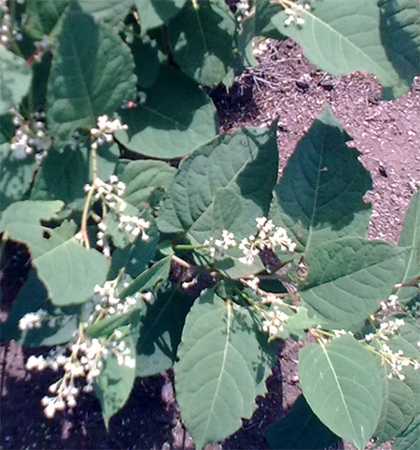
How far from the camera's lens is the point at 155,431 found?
1794mm

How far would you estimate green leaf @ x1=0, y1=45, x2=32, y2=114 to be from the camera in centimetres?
107

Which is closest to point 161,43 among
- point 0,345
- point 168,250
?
point 168,250

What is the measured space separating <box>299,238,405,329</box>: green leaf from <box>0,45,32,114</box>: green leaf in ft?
2.77

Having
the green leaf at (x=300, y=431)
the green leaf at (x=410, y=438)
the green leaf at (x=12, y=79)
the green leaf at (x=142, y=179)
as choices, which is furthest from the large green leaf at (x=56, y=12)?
the green leaf at (x=410, y=438)

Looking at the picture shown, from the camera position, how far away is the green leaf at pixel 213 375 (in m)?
1.37

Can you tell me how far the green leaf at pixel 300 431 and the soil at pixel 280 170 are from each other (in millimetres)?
168

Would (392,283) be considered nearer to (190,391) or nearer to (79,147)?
(190,391)

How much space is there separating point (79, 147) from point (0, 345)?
2.61ft

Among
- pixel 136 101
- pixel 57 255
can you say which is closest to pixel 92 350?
pixel 57 255

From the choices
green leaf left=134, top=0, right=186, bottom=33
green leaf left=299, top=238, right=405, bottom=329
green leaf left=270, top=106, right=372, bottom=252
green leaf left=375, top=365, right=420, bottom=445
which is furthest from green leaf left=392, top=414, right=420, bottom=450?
green leaf left=134, top=0, right=186, bottom=33

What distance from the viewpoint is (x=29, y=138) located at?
1.26 meters

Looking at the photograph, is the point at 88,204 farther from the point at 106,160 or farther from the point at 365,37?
the point at 365,37

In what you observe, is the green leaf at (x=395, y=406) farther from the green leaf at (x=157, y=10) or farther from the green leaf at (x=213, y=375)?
the green leaf at (x=157, y=10)

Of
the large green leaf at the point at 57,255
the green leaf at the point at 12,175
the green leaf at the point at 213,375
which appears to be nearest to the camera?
the large green leaf at the point at 57,255
